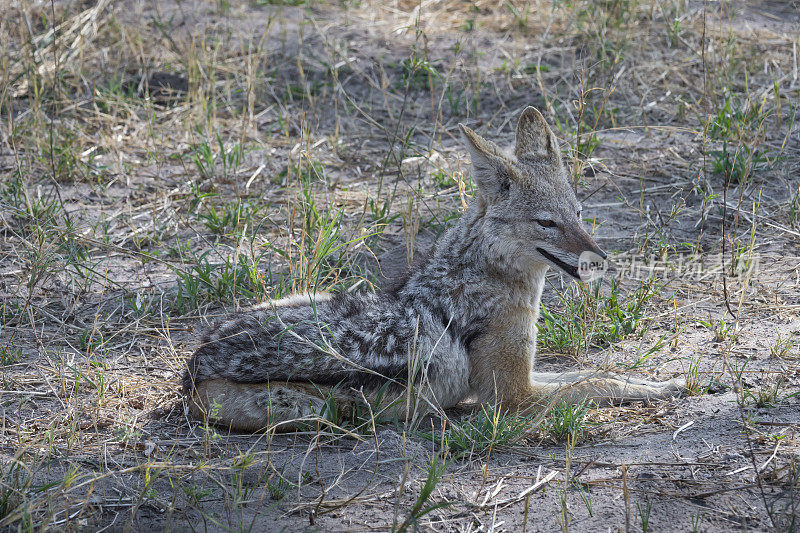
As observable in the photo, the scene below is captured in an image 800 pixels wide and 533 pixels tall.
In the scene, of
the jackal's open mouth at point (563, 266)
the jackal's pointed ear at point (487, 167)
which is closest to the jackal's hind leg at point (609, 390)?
the jackal's open mouth at point (563, 266)

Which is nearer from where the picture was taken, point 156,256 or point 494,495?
point 494,495

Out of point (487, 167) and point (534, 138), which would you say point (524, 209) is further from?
point (534, 138)

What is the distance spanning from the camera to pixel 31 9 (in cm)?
1010

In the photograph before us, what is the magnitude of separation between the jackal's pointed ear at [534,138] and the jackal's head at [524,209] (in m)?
0.24

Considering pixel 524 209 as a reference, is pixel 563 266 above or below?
below

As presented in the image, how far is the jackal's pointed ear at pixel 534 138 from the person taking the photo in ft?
16.9

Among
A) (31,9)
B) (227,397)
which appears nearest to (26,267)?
(227,397)

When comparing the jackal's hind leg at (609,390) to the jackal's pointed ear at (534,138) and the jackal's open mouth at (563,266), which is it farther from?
the jackal's pointed ear at (534,138)

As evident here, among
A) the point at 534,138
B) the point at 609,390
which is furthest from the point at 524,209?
the point at 609,390

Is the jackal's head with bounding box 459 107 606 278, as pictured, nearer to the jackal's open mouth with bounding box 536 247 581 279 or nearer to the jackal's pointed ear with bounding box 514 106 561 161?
the jackal's open mouth with bounding box 536 247 581 279

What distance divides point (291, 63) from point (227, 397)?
6048mm

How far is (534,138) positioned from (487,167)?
0.60 meters

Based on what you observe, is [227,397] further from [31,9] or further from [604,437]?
[31,9]

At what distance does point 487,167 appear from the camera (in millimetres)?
4805
